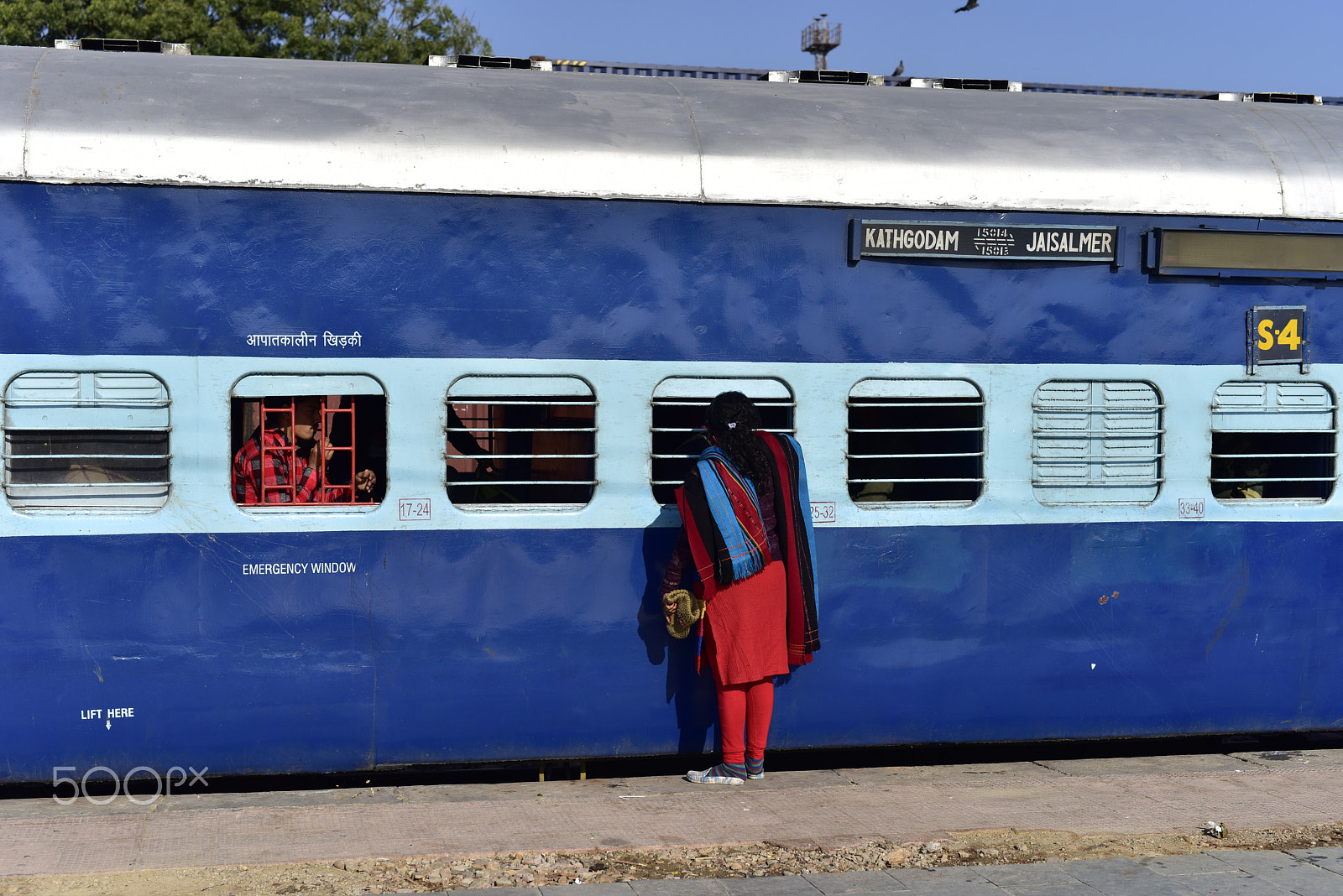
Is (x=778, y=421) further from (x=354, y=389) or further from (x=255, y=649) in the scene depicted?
(x=255, y=649)

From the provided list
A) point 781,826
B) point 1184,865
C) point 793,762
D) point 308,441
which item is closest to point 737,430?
point 781,826

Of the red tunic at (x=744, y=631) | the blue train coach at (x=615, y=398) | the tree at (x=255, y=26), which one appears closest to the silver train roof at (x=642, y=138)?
the blue train coach at (x=615, y=398)

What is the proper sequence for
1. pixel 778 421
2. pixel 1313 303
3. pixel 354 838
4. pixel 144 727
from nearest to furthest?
pixel 354 838
pixel 144 727
pixel 778 421
pixel 1313 303

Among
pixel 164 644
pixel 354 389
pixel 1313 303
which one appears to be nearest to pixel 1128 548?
pixel 1313 303

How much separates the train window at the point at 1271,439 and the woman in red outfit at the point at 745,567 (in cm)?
Result: 211

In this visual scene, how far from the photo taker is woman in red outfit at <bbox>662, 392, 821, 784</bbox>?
17.5 ft

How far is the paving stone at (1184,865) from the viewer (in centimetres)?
464

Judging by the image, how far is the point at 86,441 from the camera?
5.07 meters

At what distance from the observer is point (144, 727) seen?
511 centimetres

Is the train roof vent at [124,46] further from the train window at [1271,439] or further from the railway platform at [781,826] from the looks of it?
the train window at [1271,439]

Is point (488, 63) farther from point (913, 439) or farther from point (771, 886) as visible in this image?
point (771, 886)

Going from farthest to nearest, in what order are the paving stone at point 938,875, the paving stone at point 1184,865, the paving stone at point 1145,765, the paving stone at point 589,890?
1. the paving stone at point 1145,765
2. the paving stone at point 1184,865
3. the paving stone at point 938,875
4. the paving stone at point 589,890

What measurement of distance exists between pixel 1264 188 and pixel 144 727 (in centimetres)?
548

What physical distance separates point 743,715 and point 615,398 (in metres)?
1.48
